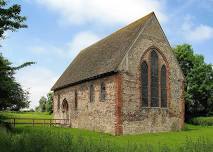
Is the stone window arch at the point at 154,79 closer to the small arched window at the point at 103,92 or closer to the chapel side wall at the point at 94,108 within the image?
the chapel side wall at the point at 94,108

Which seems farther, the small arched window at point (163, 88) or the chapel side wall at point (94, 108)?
the small arched window at point (163, 88)

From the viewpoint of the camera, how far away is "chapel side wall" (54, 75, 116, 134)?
34344 mm

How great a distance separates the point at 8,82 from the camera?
1886 cm

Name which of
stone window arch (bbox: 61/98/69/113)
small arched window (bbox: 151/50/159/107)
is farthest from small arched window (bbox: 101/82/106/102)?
stone window arch (bbox: 61/98/69/113)

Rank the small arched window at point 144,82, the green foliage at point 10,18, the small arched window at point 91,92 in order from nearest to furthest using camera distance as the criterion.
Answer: the green foliage at point 10,18
the small arched window at point 144,82
the small arched window at point 91,92

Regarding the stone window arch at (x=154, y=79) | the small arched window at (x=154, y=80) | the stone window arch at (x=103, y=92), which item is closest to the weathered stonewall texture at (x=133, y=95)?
the stone window arch at (x=154, y=79)

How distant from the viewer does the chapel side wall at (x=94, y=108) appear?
113 feet

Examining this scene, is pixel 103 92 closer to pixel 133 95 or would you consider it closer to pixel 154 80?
pixel 133 95

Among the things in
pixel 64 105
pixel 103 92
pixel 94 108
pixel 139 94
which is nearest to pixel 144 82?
pixel 139 94

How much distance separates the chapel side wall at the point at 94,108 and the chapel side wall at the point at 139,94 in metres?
1.17

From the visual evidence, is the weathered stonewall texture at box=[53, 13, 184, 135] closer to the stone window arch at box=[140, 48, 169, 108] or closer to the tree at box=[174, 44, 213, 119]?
the stone window arch at box=[140, 48, 169, 108]

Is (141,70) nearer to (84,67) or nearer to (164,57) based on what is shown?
(164,57)

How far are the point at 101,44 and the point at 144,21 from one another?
9202mm

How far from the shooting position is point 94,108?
37.7 metres
